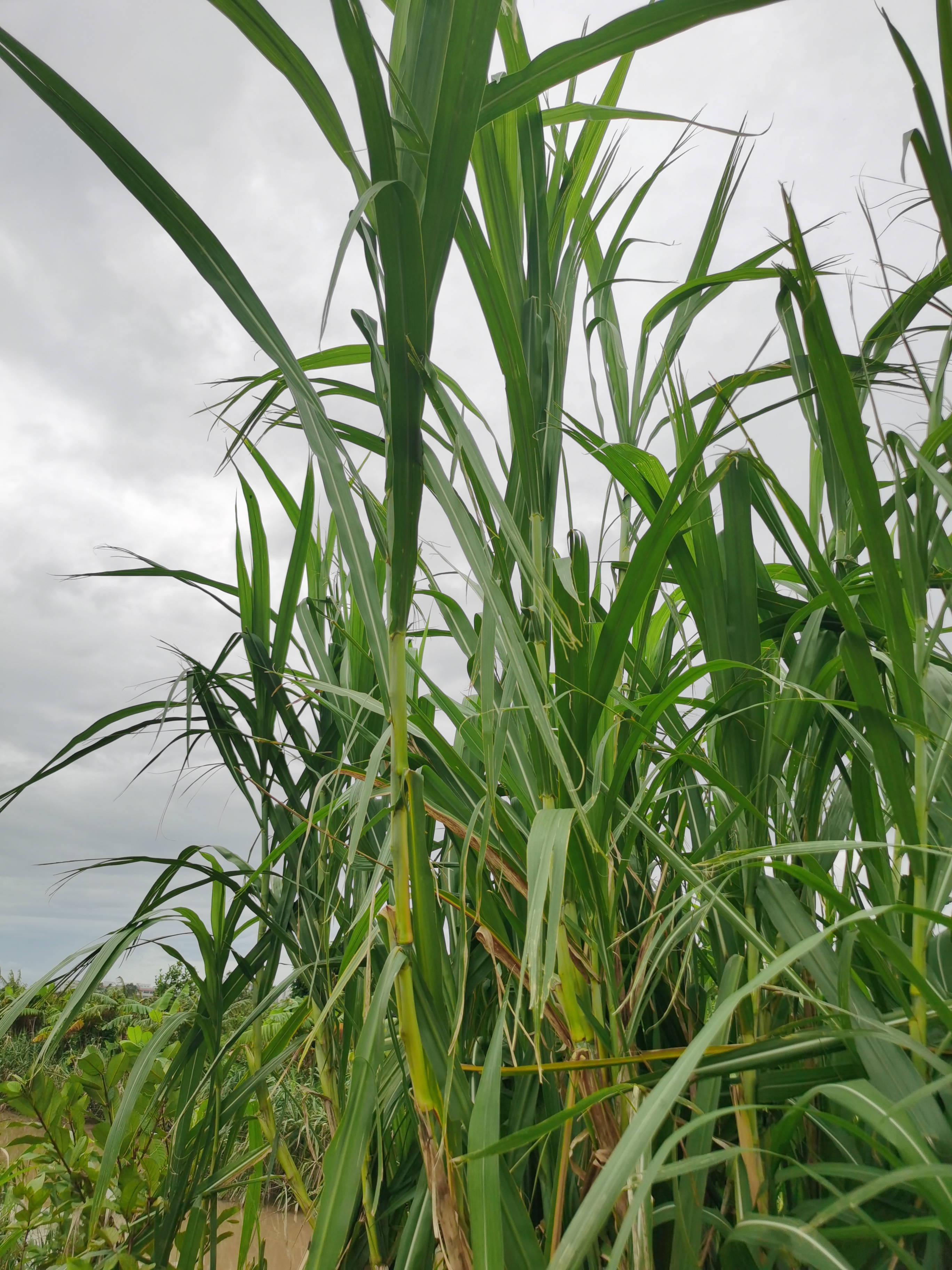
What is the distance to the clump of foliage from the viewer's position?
0.36 metres

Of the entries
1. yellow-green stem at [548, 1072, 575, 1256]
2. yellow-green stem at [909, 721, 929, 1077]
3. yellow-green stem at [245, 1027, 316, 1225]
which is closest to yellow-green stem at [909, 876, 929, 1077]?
yellow-green stem at [909, 721, 929, 1077]

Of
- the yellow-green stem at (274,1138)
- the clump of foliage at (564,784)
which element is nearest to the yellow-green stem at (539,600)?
the clump of foliage at (564,784)

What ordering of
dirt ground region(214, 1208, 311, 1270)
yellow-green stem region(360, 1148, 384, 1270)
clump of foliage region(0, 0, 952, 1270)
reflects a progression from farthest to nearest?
1. dirt ground region(214, 1208, 311, 1270)
2. yellow-green stem region(360, 1148, 384, 1270)
3. clump of foliage region(0, 0, 952, 1270)

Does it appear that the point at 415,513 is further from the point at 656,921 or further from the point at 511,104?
the point at 656,921

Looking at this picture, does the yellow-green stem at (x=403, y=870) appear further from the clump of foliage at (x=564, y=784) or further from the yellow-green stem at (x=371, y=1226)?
the yellow-green stem at (x=371, y=1226)

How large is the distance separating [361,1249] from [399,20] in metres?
0.90

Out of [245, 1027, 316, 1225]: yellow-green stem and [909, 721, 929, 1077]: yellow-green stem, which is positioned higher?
[909, 721, 929, 1077]: yellow-green stem

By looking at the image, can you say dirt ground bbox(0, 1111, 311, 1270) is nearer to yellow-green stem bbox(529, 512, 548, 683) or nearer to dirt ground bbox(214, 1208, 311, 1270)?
dirt ground bbox(214, 1208, 311, 1270)

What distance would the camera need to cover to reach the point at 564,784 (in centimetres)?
46

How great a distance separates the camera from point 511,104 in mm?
410

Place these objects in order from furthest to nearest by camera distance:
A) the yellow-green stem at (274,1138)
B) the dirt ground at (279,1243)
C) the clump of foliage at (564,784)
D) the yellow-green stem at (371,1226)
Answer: the dirt ground at (279,1243)
the yellow-green stem at (274,1138)
the yellow-green stem at (371,1226)
the clump of foliage at (564,784)

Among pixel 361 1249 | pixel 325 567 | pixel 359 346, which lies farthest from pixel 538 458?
pixel 361 1249

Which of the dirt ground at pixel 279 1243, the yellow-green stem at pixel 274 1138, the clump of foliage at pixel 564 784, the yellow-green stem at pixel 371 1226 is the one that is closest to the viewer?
the clump of foliage at pixel 564 784

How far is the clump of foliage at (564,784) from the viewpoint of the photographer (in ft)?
1.19
